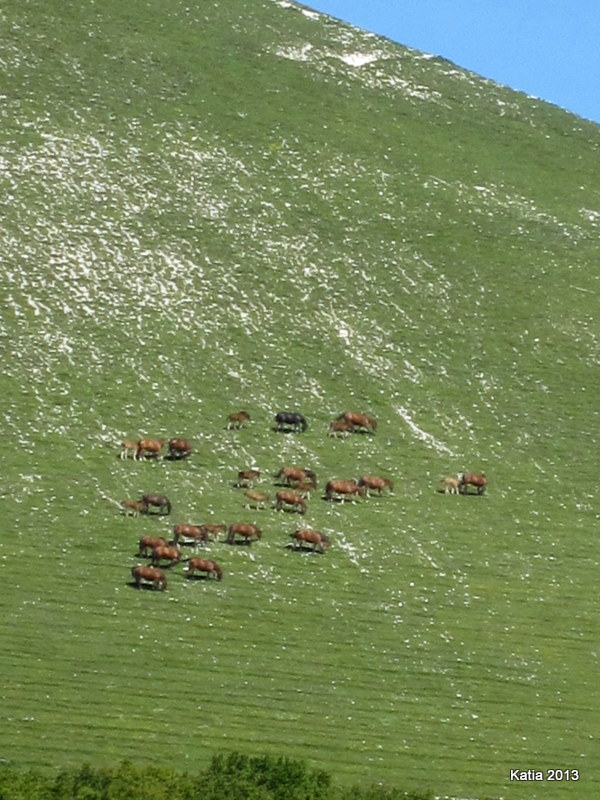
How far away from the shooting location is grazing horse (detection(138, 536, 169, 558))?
155 feet

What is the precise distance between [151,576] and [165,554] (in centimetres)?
146

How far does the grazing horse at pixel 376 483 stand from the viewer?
5522cm

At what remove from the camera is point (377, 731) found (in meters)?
39.7

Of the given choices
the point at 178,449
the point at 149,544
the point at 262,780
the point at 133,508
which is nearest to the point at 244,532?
the point at 149,544

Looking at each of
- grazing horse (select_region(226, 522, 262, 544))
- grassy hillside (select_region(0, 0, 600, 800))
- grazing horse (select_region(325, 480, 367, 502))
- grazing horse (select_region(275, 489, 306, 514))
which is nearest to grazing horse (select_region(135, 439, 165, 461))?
grassy hillside (select_region(0, 0, 600, 800))

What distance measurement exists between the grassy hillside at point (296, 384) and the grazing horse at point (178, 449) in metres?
0.67

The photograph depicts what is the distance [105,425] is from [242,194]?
2496 centimetres

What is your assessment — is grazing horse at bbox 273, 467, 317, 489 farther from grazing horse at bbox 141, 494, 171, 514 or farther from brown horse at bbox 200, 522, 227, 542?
brown horse at bbox 200, 522, 227, 542

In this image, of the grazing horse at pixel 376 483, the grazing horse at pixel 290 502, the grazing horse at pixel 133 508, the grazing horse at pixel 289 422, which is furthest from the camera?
the grazing horse at pixel 289 422

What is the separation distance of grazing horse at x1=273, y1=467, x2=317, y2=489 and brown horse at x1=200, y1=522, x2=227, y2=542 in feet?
16.3

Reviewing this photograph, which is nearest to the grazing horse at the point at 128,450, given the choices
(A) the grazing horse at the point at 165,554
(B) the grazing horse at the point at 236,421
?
(B) the grazing horse at the point at 236,421

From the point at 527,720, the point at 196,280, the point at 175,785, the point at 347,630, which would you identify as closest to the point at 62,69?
the point at 196,280

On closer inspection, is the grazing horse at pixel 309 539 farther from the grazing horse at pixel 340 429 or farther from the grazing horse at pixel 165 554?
the grazing horse at pixel 340 429

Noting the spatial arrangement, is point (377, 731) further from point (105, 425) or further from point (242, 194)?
point (242, 194)
